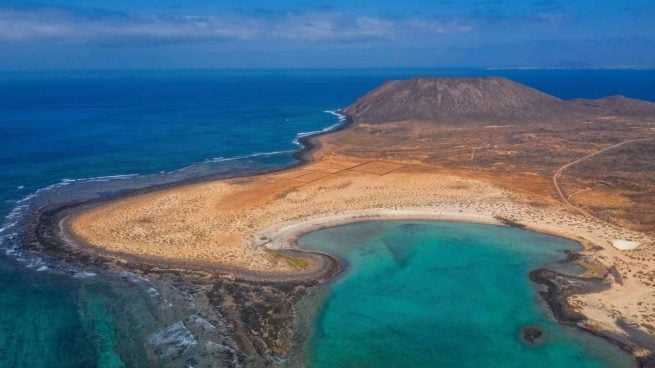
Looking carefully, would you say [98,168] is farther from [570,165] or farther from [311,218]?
[570,165]

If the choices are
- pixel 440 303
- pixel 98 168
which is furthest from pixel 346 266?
pixel 98 168

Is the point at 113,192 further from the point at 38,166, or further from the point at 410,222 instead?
the point at 410,222

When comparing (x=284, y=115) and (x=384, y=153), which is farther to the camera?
(x=284, y=115)

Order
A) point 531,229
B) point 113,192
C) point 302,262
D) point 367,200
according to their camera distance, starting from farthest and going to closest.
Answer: point 113,192 < point 367,200 < point 531,229 < point 302,262

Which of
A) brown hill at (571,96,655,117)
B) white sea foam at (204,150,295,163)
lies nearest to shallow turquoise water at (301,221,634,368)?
white sea foam at (204,150,295,163)

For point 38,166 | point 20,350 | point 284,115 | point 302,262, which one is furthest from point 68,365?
point 284,115

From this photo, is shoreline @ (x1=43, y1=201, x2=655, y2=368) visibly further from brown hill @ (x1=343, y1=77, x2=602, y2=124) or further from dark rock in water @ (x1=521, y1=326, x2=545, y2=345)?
brown hill @ (x1=343, y1=77, x2=602, y2=124)

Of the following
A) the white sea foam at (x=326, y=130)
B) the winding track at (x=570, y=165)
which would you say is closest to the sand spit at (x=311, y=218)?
the winding track at (x=570, y=165)
